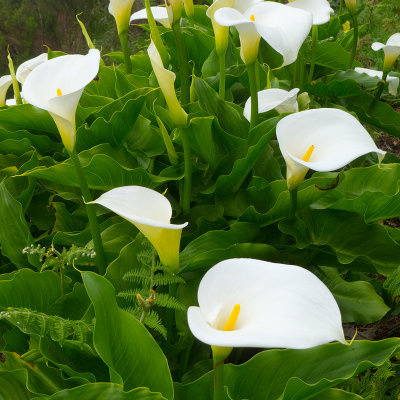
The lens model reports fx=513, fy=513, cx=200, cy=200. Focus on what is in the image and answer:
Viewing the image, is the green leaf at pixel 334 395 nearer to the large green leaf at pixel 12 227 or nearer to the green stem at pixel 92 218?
the green stem at pixel 92 218

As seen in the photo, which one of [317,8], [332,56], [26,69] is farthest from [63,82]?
[332,56]

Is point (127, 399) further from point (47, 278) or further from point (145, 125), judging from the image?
point (145, 125)

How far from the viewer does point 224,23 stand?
2.73ft

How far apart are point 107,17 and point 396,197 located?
14.6 feet

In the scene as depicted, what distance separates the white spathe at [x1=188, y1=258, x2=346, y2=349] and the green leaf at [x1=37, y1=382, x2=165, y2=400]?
0.48 ft

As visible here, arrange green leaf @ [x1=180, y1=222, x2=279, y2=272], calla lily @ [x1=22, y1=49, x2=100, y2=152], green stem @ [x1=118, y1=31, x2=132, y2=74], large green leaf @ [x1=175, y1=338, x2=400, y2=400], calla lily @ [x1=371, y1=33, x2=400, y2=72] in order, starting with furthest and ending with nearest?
1. calla lily @ [x1=371, y1=33, x2=400, y2=72]
2. green stem @ [x1=118, y1=31, x2=132, y2=74]
3. green leaf @ [x1=180, y1=222, x2=279, y2=272]
4. calla lily @ [x1=22, y1=49, x2=100, y2=152]
5. large green leaf @ [x1=175, y1=338, x2=400, y2=400]

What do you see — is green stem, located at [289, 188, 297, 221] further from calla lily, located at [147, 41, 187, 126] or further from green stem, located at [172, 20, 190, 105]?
green stem, located at [172, 20, 190, 105]

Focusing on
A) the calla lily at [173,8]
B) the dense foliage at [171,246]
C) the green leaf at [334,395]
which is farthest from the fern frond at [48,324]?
the calla lily at [173,8]

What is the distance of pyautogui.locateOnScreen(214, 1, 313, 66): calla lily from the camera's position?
0.82 metres

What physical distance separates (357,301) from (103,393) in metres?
0.57

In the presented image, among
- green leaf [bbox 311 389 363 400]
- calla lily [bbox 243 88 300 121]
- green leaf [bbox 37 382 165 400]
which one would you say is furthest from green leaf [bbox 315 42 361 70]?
green leaf [bbox 37 382 165 400]

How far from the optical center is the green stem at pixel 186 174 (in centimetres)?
103

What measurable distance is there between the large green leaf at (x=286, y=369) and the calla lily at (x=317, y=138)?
0.28 m

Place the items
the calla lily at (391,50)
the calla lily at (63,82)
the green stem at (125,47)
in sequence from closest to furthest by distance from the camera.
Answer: the calla lily at (63,82)
the green stem at (125,47)
the calla lily at (391,50)
